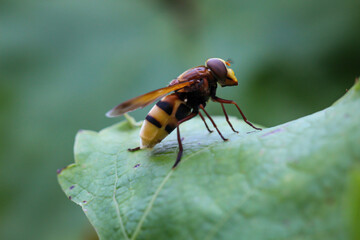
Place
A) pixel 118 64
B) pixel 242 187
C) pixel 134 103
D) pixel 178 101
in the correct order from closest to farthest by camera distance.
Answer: pixel 242 187
pixel 134 103
pixel 178 101
pixel 118 64

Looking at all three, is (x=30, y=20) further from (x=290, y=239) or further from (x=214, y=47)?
(x=290, y=239)

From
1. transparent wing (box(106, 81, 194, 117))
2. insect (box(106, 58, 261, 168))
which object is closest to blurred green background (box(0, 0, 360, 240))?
insect (box(106, 58, 261, 168))

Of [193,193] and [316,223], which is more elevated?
[193,193]

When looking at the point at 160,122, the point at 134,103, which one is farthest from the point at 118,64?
the point at 134,103

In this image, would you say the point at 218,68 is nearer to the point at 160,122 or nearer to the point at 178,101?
the point at 178,101

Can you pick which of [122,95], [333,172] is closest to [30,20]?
[122,95]
